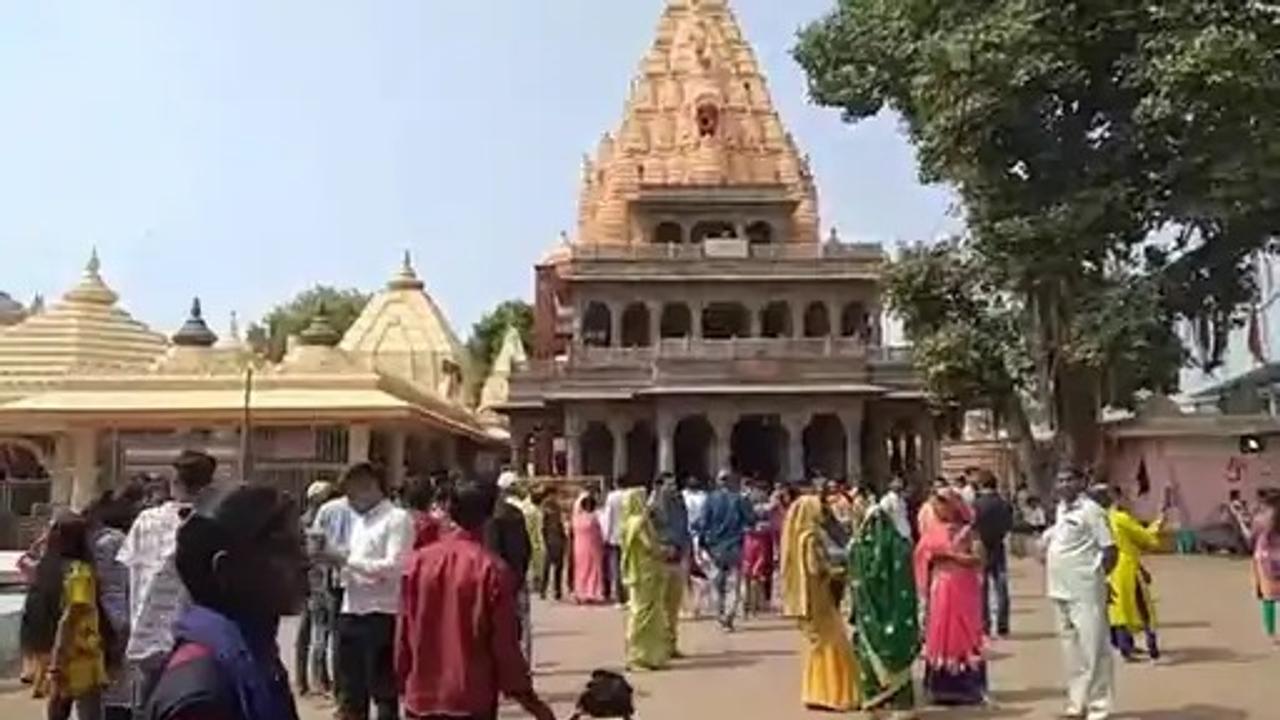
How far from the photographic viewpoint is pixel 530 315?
70.5 metres

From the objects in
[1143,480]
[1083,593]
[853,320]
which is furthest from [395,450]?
[1083,593]

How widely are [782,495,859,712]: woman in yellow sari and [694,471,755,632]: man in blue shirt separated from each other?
206 inches

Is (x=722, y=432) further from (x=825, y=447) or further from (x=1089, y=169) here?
(x=1089, y=169)

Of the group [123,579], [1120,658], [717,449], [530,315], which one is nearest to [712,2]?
[530,315]

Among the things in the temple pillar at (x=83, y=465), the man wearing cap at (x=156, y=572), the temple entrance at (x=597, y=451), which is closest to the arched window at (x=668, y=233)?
the temple entrance at (x=597, y=451)

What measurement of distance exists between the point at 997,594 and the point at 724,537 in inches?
105

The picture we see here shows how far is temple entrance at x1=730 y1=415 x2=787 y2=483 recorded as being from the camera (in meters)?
42.9

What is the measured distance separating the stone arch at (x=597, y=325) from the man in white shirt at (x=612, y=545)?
2548 cm

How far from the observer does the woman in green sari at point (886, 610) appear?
10062 mm

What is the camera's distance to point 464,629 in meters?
5.37

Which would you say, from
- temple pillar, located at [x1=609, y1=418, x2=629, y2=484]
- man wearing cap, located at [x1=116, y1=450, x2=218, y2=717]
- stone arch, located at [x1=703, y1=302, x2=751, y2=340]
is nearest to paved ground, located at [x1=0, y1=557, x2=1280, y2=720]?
man wearing cap, located at [x1=116, y1=450, x2=218, y2=717]

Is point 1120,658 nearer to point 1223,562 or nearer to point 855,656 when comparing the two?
point 855,656

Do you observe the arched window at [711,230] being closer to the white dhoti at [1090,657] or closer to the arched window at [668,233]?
the arched window at [668,233]

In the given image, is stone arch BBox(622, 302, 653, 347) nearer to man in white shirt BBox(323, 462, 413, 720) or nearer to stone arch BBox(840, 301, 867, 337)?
stone arch BBox(840, 301, 867, 337)
